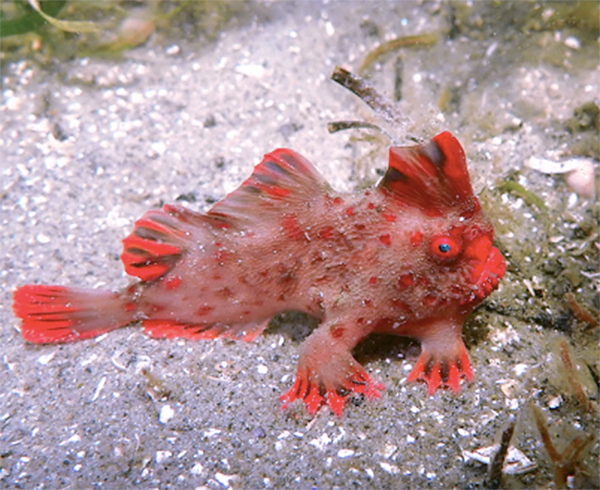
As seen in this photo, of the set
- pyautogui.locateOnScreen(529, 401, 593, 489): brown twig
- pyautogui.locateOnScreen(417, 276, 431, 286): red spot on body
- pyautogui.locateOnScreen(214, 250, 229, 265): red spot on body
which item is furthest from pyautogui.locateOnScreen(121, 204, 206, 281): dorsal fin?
pyautogui.locateOnScreen(529, 401, 593, 489): brown twig

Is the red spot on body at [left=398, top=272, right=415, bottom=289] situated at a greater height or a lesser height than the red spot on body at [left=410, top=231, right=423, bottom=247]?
lesser

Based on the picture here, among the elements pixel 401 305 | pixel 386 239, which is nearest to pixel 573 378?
pixel 401 305

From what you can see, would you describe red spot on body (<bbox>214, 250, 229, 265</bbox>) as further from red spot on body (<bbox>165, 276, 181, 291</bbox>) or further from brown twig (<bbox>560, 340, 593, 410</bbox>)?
brown twig (<bbox>560, 340, 593, 410</bbox>)

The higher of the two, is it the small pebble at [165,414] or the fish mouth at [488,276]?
the fish mouth at [488,276]

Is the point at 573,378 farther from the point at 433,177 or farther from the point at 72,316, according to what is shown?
the point at 72,316

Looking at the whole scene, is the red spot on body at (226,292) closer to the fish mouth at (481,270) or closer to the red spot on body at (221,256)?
the red spot on body at (221,256)

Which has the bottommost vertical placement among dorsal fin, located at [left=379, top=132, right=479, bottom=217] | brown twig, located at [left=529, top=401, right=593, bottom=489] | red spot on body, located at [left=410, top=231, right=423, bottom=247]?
brown twig, located at [left=529, top=401, right=593, bottom=489]

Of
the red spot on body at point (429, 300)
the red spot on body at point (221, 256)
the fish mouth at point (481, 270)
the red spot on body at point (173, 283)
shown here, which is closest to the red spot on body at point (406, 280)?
the red spot on body at point (429, 300)
